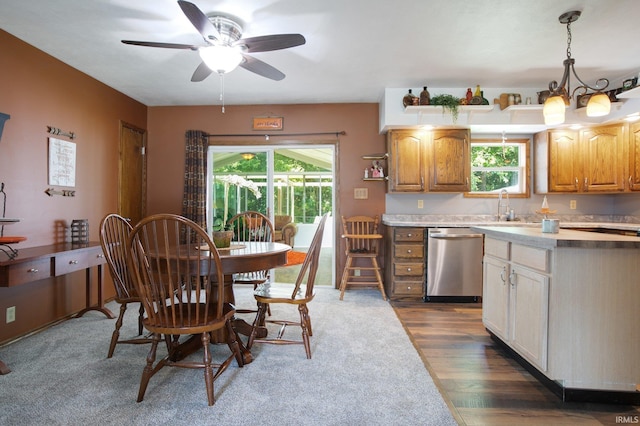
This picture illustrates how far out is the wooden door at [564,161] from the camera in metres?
4.12

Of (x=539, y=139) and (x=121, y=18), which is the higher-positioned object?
(x=121, y=18)

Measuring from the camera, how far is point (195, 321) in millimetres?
1854

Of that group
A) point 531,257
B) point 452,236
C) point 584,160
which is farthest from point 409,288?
point 584,160

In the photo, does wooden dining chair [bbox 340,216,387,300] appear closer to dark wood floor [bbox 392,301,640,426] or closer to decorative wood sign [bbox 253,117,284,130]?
dark wood floor [bbox 392,301,640,426]

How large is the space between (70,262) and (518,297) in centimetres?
332

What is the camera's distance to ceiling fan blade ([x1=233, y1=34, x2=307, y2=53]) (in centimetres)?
217

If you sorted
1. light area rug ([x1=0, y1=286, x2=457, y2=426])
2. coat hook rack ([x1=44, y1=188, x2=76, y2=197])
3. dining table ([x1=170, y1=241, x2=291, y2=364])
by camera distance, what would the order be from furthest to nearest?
coat hook rack ([x1=44, y1=188, x2=76, y2=197]) < dining table ([x1=170, y1=241, x2=291, y2=364]) < light area rug ([x1=0, y1=286, x2=457, y2=426])

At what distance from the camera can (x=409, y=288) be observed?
156 inches

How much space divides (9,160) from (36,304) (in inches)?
49.0

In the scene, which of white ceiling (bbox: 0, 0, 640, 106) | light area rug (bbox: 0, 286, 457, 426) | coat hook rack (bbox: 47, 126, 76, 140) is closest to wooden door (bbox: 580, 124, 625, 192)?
white ceiling (bbox: 0, 0, 640, 106)

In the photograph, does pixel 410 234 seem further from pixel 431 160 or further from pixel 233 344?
pixel 233 344

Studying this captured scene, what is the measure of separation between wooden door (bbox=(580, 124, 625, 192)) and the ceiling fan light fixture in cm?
409

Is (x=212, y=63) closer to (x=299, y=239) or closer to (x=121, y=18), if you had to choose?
(x=121, y=18)

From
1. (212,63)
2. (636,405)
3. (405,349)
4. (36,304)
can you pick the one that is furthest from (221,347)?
(636,405)
